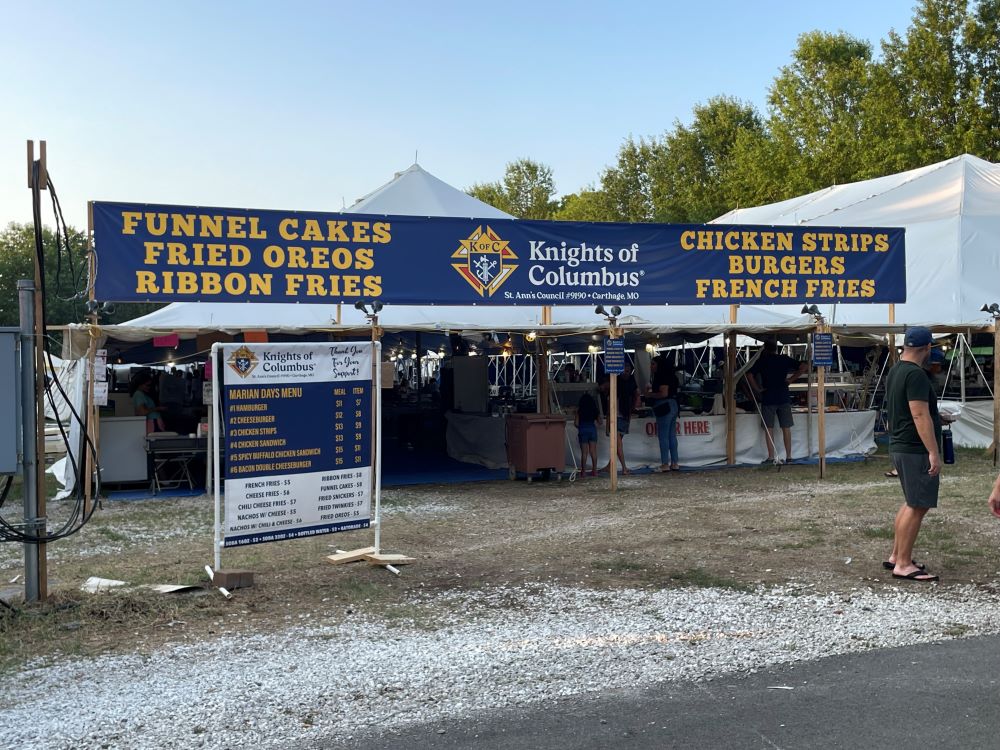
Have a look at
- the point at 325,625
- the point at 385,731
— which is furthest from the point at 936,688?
the point at 325,625

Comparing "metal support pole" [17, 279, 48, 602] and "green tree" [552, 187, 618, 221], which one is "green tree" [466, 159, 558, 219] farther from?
"metal support pole" [17, 279, 48, 602]

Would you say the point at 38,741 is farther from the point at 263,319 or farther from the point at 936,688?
the point at 263,319

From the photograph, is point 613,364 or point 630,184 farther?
point 630,184

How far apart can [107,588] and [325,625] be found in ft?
6.57

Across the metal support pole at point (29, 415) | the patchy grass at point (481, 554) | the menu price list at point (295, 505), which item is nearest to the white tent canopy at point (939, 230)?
the patchy grass at point (481, 554)

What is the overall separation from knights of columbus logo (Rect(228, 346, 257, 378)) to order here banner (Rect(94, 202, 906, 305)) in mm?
5223

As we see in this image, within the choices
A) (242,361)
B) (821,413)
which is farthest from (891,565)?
(821,413)

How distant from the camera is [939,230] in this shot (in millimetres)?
24203

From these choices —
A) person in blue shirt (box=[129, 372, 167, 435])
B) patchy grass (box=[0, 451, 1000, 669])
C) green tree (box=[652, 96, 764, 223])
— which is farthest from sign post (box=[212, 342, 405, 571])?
green tree (box=[652, 96, 764, 223])

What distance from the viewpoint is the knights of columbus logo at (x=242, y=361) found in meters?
7.41

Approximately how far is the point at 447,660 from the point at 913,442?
12.7 feet

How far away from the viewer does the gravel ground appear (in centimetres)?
483

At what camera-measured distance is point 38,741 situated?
4.58 meters

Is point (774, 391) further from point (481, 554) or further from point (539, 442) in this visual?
point (481, 554)
